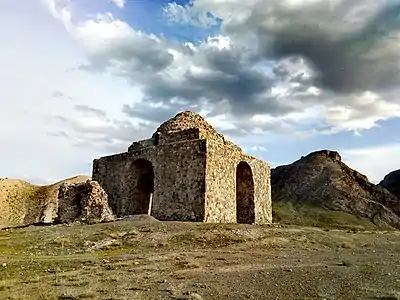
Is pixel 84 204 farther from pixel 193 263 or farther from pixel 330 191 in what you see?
pixel 330 191

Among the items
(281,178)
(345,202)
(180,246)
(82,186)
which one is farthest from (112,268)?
(281,178)

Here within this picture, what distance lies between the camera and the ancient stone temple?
87.8 feet

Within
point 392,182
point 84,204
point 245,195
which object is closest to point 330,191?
point 392,182

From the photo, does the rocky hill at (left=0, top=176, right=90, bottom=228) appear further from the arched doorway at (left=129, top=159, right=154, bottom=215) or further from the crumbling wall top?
the crumbling wall top

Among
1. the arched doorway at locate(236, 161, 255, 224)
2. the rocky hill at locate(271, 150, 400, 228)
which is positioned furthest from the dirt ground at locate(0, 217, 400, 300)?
the rocky hill at locate(271, 150, 400, 228)

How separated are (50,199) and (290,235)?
44658 mm

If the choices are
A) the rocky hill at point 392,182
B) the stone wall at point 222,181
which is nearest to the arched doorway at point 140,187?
the stone wall at point 222,181

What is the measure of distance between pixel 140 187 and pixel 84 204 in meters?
5.11

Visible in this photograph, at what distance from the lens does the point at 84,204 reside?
91.1ft

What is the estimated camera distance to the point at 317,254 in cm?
1728

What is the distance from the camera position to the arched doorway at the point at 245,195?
32875 mm

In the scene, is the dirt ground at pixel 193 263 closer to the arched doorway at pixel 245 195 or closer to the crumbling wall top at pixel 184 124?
the crumbling wall top at pixel 184 124

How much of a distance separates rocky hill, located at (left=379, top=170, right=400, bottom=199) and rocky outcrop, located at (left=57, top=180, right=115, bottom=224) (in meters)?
56.6

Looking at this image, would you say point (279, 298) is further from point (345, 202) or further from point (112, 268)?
point (345, 202)
